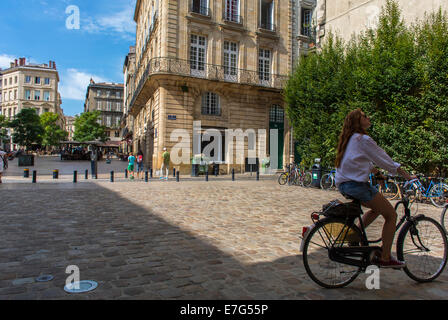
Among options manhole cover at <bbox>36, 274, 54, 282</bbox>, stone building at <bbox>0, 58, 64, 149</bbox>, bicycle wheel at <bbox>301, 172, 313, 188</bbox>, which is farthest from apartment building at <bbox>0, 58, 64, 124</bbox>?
manhole cover at <bbox>36, 274, 54, 282</bbox>

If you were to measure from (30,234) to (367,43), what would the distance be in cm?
1217

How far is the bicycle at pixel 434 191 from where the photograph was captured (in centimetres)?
902

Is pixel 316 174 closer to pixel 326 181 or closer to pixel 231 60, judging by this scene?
pixel 326 181

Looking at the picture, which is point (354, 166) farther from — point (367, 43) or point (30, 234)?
point (367, 43)

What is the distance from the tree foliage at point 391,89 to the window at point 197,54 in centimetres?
860

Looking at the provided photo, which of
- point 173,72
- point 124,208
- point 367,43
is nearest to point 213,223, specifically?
point 124,208

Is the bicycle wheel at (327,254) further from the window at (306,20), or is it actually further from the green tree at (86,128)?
the green tree at (86,128)

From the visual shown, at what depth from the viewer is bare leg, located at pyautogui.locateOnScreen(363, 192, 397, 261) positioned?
303 cm

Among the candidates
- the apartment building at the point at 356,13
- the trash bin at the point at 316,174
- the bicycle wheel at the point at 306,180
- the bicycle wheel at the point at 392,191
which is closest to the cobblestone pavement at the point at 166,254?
the bicycle wheel at the point at 392,191

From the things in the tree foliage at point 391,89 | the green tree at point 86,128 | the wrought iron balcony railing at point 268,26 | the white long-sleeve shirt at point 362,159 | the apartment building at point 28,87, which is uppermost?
the apartment building at point 28,87

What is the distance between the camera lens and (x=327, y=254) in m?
3.20

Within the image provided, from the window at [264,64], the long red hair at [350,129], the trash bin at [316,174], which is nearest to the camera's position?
the long red hair at [350,129]

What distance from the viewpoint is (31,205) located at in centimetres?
771

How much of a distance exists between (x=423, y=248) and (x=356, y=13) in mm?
12803
